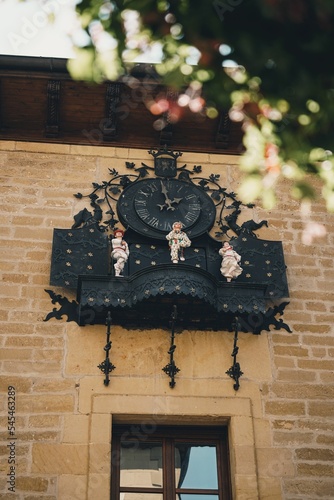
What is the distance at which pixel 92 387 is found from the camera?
260 inches

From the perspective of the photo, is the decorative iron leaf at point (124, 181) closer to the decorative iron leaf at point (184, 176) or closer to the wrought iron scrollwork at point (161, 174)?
the wrought iron scrollwork at point (161, 174)

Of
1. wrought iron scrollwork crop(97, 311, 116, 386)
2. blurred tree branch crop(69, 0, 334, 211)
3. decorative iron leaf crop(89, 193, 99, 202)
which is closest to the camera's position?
blurred tree branch crop(69, 0, 334, 211)

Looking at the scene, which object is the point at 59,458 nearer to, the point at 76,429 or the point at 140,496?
the point at 76,429

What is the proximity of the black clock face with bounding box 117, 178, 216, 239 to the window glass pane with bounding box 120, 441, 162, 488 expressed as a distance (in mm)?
1974

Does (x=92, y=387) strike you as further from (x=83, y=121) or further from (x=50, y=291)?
(x=83, y=121)

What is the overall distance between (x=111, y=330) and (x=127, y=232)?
1047mm

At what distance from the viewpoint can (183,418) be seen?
6602 mm

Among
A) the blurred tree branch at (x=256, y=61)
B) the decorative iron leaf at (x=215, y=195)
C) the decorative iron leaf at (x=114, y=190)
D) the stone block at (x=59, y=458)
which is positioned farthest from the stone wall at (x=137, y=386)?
the blurred tree branch at (x=256, y=61)

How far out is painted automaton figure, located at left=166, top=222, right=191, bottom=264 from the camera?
699 cm

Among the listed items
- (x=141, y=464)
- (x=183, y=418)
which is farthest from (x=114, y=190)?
(x=141, y=464)

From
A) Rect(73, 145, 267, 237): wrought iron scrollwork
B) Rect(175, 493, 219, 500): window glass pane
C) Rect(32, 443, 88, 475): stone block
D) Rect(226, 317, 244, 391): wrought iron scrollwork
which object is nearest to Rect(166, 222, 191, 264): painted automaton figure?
Rect(73, 145, 267, 237): wrought iron scrollwork

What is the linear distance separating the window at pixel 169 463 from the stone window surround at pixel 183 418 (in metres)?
0.11

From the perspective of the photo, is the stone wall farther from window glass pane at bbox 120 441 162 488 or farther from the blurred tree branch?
the blurred tree branch

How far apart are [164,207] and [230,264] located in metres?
0.97
